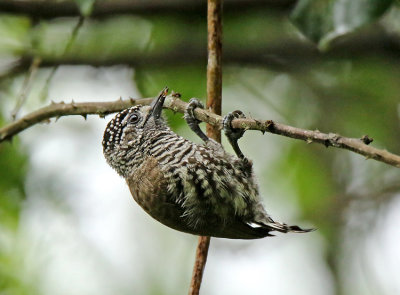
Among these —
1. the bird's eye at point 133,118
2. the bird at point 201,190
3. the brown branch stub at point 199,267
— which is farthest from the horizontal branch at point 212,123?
the brown branch stub at point 199,267

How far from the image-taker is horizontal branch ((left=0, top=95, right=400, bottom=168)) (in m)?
2.25

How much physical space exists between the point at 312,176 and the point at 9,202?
3.09 m

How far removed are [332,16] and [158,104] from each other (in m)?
1.30

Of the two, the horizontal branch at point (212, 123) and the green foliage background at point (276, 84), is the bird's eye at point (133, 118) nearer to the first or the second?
the horizontal branch at point (212, 123)

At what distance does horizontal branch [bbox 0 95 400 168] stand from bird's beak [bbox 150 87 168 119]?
11 centimetres

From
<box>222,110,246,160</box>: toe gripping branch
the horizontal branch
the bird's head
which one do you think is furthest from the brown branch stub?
the bird's head

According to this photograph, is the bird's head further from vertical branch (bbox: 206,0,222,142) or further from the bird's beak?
vertical branch (bbox: 206,0,222,142)

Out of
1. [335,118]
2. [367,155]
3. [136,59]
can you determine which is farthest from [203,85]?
[367,155]

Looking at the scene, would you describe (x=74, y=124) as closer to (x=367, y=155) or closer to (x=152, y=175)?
(x=152, y=175)

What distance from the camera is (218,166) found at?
4.16 metres

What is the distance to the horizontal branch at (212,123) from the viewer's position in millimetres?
2248

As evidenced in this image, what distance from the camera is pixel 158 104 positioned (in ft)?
14.1

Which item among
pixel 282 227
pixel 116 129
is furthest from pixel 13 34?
pixel 282 227

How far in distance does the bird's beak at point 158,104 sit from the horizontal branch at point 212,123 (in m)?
0.11
